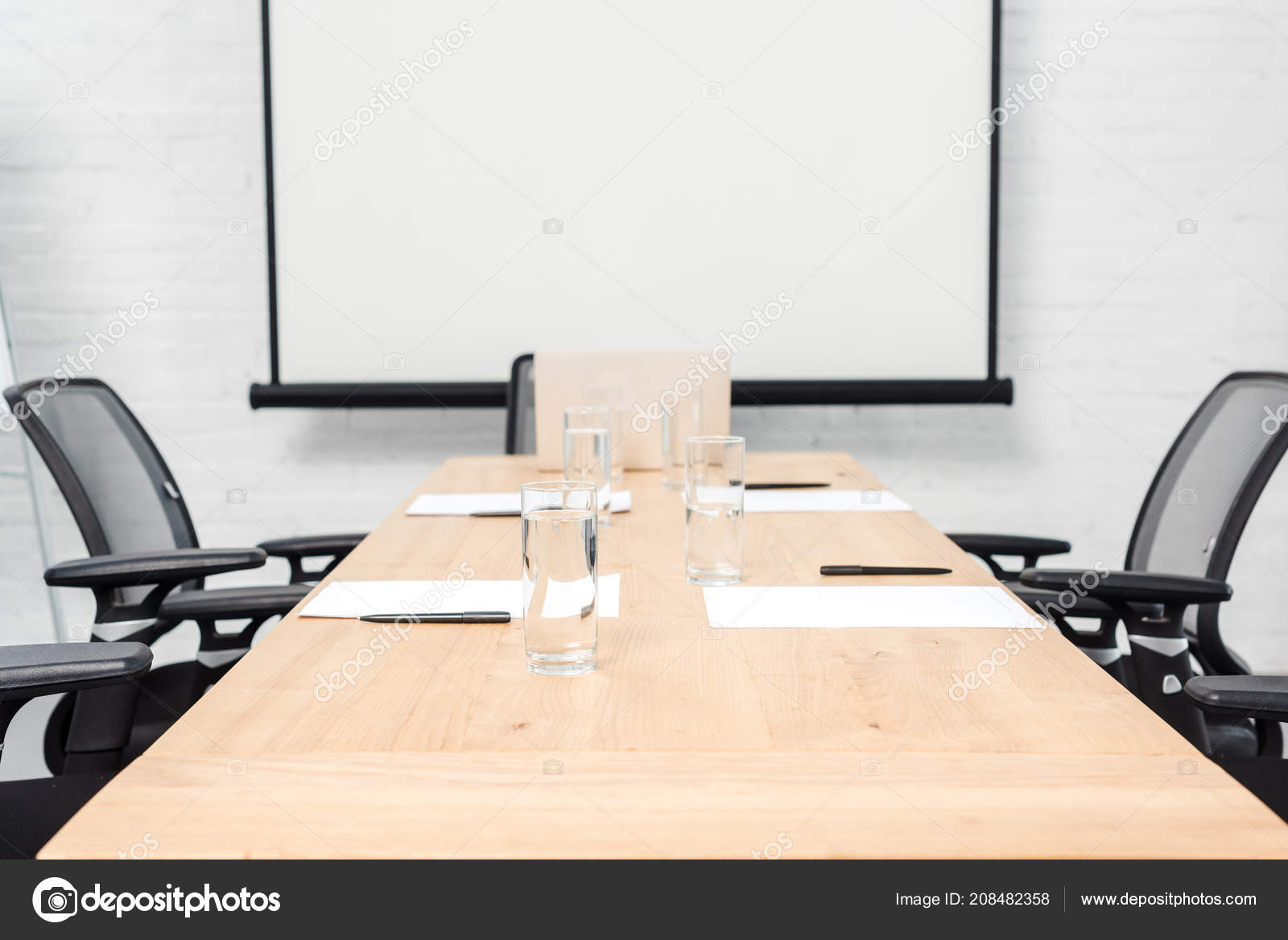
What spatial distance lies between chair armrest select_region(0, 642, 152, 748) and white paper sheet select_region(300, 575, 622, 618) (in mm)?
160

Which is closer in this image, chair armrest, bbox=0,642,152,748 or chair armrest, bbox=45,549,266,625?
chair armrest, bbox=0,642,152,748

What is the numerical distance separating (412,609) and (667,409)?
0.98m

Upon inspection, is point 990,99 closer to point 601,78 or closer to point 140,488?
point 601,78

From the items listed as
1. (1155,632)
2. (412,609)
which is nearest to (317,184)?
(412,609)

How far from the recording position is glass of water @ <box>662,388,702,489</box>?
1820 millimetres

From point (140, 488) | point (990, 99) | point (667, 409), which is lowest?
point (140, 488)

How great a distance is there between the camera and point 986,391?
2865 mm

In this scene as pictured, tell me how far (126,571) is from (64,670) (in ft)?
1.76

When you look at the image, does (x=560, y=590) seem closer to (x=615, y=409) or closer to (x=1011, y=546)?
(x=615, y=409)

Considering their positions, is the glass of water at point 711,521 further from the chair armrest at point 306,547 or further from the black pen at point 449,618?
the chair armrest at point 306,547

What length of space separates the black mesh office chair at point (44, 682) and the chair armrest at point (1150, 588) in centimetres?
106

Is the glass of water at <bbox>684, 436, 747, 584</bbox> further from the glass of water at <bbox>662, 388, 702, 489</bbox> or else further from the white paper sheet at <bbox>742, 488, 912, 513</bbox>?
the glass of water at <bbox>662, 388, 702, 489</bbox>

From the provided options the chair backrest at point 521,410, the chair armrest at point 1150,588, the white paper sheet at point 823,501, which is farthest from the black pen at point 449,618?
the chair backrest at point 521,410

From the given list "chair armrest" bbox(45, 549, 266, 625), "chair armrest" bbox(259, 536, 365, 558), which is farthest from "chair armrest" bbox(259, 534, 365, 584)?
"chair armrest" bbox(45, 549, 266, 625)
